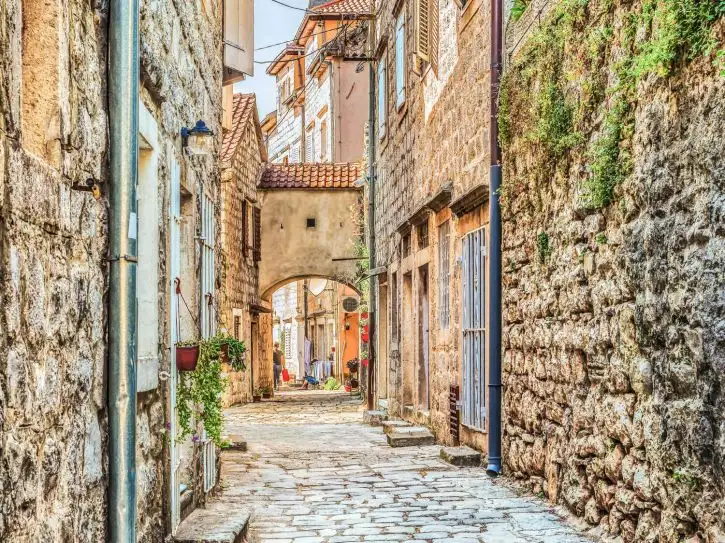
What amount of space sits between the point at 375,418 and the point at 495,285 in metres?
6.85

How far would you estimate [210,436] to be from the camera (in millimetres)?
6812

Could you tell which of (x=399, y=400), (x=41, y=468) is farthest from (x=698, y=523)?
(x=399, y=400)

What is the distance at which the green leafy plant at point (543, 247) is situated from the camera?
7168 millimetres

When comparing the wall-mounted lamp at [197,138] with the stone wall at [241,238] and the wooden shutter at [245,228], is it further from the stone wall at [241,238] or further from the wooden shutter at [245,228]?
the wooden shutter at [245,228]

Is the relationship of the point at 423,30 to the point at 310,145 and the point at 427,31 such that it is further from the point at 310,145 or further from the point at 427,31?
the point at 310,145

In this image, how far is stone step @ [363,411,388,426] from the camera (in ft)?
49.4

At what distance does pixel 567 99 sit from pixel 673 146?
199cm

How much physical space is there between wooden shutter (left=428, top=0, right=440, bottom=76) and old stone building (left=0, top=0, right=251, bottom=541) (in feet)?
20.4

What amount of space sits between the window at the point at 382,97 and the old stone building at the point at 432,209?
3 centimetres

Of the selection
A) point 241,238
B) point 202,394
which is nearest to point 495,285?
point 202,394

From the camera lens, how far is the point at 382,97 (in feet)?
57.2

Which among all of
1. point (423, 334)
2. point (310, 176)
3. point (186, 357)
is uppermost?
point (310, 176)

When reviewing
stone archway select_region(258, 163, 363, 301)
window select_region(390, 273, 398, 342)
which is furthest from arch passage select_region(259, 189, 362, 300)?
window select_region(390, 273, 398, 342)

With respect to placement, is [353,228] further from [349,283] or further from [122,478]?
[122,478]
